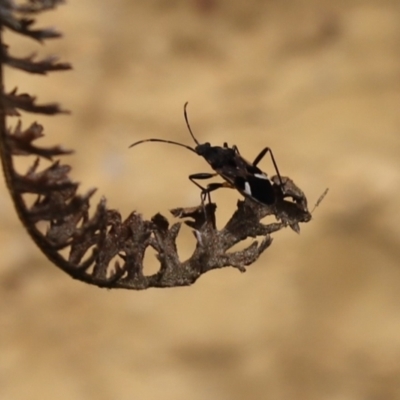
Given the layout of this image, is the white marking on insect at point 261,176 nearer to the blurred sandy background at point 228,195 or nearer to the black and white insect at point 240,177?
the black and white insect at point 240,177

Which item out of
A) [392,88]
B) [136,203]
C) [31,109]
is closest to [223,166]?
[31,109]

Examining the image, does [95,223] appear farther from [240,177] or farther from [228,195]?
[228,195]

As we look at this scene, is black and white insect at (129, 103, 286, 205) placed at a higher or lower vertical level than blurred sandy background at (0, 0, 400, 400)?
higher

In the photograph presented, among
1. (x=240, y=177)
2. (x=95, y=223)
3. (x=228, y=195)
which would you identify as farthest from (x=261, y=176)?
(x=228, y=195)

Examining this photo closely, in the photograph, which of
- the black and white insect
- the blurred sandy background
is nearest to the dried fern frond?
the black and white insect

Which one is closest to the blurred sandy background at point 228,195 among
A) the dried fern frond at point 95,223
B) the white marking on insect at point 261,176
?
the white marking on insect at point 261,176

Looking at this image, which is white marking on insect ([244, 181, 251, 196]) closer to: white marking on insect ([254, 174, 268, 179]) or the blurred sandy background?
white marking on insect ([254, 174, 268, 179])

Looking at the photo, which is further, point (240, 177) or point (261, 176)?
point (240, 177)

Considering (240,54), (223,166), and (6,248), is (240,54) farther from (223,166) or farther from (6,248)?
(223,166)
